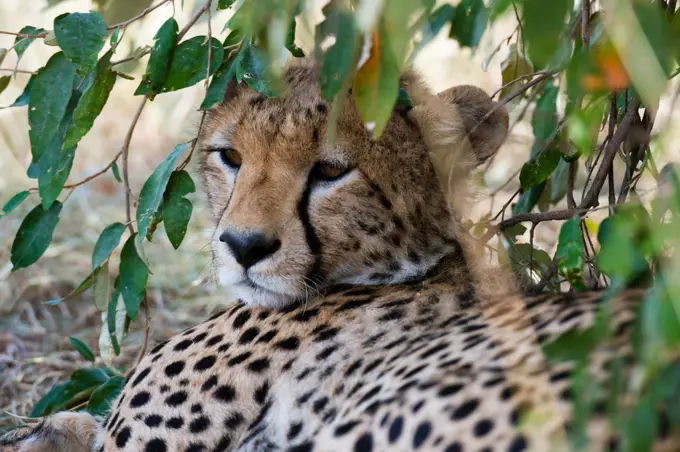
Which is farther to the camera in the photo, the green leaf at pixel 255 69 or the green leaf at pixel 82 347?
the green leaf at pixel 82 347

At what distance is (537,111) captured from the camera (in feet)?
7.34

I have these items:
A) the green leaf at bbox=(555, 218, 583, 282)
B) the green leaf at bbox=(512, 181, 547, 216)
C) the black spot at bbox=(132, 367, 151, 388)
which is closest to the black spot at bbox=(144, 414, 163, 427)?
the black spot at bbox=(132, 367, 151, 388)

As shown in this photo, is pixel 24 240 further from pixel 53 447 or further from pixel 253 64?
pixel 253 64

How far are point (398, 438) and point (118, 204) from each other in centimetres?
331

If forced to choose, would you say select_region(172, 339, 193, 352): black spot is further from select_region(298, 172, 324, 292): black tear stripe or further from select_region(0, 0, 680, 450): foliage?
select_region(298, 172, 324, 292): black tear stripe

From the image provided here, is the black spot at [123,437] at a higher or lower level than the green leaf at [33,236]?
lower

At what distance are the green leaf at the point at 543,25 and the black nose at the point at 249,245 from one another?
86cm

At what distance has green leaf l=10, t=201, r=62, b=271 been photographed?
2.12 meters

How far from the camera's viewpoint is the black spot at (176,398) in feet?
6.01

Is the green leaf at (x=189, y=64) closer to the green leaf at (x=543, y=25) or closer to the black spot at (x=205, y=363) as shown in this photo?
the black spot at (x=205, y=363)

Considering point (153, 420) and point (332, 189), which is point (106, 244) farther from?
point (332, 189)

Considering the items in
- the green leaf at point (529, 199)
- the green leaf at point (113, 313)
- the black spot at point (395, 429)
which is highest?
the green leaf at point (113, 313)

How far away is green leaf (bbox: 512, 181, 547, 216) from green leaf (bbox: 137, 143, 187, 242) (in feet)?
3.07

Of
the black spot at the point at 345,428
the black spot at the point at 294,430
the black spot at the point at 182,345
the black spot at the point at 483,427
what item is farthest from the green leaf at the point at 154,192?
the black spot at the point at 483,427
